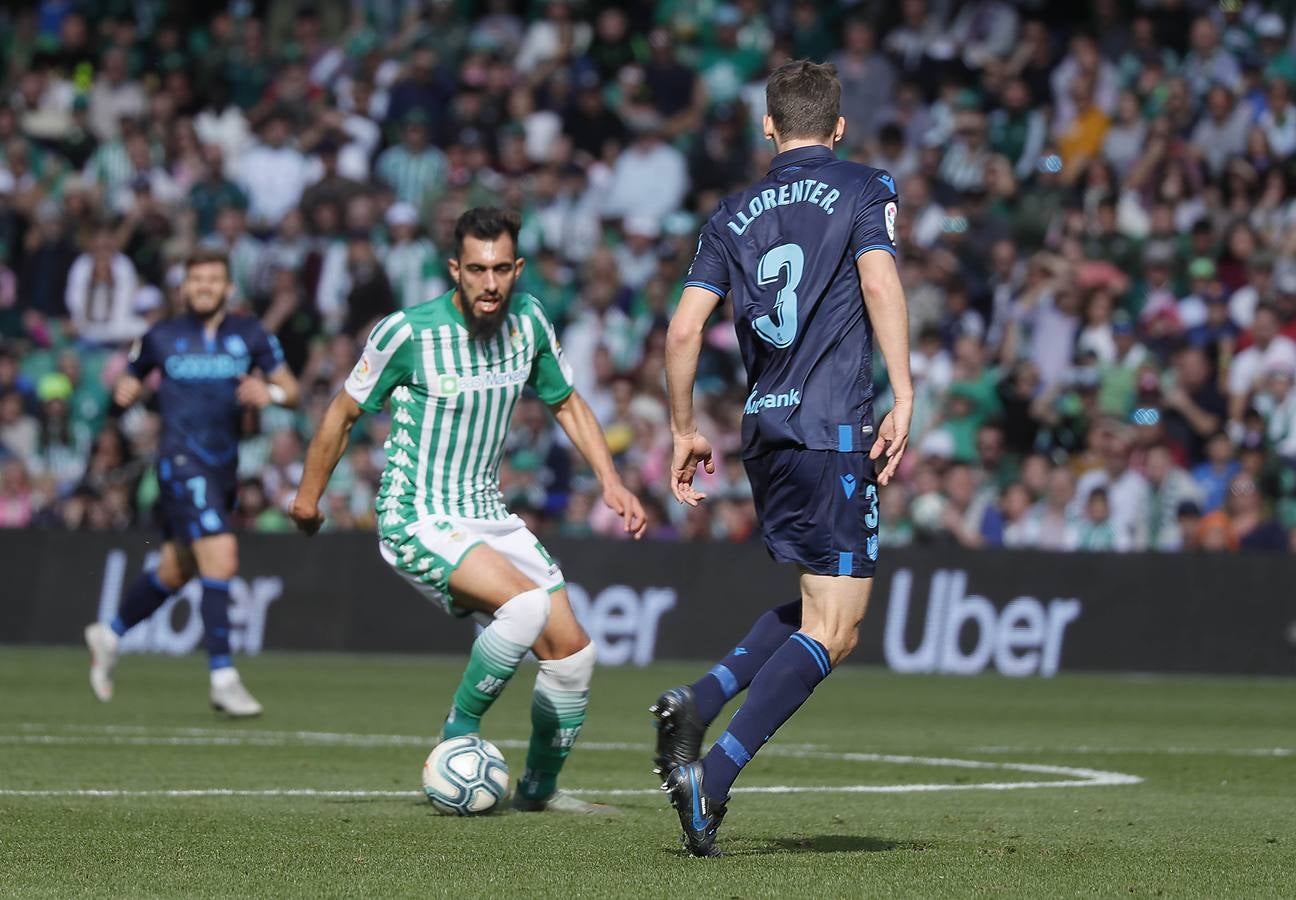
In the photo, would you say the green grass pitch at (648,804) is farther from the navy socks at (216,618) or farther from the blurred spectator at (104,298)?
the blurred spectator at (104,298)

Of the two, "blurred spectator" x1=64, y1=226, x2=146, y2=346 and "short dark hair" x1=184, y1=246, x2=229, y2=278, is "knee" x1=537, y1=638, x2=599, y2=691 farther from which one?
"blurred spectator" x1=64, y1=226, x2=146, y2=346

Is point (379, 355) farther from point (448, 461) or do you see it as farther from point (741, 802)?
point (741, 802)

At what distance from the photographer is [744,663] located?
22.6ft

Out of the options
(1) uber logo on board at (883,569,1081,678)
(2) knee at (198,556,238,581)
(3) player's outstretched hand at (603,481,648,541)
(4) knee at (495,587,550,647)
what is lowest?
(1) uber logo on board at (883,569,1081,678)

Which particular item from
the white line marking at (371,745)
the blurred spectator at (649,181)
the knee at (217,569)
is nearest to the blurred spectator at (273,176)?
the blurred spectator at (649,181)

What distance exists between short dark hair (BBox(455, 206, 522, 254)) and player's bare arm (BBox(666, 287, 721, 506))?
155 centimetres

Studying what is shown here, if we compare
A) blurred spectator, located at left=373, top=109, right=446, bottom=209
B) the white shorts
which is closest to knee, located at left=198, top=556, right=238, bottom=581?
the white shorts

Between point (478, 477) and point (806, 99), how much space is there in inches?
88.3

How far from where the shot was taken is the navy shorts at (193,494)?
12.7 meters

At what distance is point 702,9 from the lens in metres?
24.0

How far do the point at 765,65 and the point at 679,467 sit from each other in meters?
16.8

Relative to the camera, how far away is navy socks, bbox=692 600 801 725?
6.67 m

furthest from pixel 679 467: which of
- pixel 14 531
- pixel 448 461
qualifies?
pixel 14 531

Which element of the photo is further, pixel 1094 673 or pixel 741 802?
pixel 1094 673
